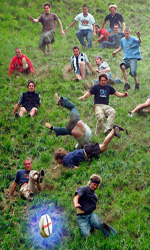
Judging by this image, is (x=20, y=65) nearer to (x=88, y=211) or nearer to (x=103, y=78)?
(x=103, y=78)

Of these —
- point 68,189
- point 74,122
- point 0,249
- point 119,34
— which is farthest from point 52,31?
point 0,249

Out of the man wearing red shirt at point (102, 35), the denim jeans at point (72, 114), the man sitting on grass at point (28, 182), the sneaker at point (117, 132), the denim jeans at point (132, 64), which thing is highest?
the man wearing red shirt at point (102, 35)

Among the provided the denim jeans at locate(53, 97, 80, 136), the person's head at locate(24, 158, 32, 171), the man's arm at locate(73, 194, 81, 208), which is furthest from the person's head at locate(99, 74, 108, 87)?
the man's arm at locate(73, 194, 81, 208)

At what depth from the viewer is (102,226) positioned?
6746 millimetres

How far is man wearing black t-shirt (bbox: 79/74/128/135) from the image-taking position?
9.87 m

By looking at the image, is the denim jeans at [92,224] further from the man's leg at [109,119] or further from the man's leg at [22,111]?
the man's leg at [22,111]

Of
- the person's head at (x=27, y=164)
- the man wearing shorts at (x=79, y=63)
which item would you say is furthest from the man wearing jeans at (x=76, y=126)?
the man wearing shorts at (x=79, y=63)

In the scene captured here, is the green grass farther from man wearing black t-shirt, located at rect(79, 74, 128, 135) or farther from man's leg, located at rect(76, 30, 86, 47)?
man's leg, located at rect(76, 30, 86, 47)

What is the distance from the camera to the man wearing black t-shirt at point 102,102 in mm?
9867

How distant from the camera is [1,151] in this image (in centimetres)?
993

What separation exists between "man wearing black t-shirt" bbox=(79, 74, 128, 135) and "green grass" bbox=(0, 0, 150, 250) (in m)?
0.44

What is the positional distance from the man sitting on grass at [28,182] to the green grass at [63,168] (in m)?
0.17

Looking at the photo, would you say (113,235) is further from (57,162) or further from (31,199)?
(57,162)

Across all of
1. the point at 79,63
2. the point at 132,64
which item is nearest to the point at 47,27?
the point at 79,63
